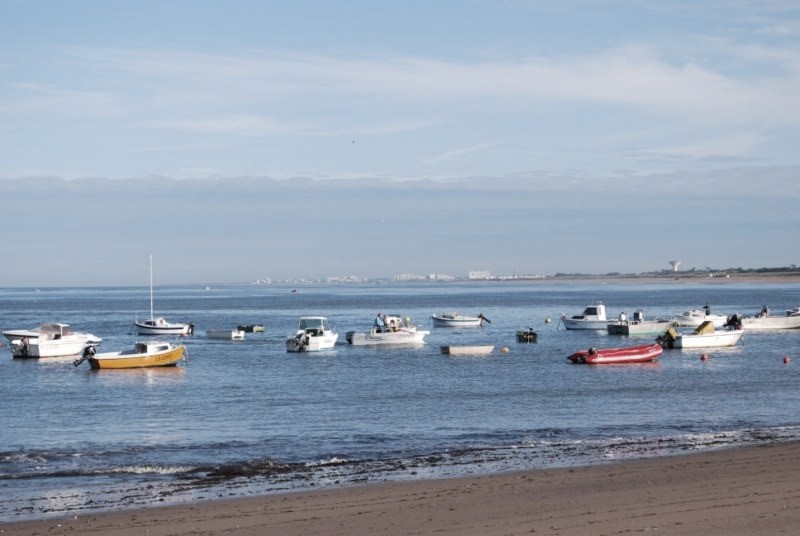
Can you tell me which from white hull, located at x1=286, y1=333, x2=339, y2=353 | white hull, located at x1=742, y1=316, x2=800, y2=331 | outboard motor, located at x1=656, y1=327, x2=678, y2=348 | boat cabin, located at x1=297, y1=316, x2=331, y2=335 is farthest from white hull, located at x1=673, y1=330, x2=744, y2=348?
boat cabin, located at x1=297, y1=316, x2=331, y2=335

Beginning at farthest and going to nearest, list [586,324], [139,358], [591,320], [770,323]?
[586,324] < [591,320] < [770,323] < [139,358]

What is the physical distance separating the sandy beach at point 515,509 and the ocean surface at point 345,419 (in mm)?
1456

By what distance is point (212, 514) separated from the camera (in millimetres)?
16938

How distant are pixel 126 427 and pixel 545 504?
17.7 m

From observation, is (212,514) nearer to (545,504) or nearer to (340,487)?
(340,487)

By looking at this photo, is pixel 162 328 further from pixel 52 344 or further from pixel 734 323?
pixel 734 323

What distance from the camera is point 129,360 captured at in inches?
2063

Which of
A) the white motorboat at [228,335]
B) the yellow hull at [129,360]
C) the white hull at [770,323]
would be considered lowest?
the white motorboat at [228,335]

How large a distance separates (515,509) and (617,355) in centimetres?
3685

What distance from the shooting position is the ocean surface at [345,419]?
2169 cm

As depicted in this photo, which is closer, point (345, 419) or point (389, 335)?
point (345, 419)

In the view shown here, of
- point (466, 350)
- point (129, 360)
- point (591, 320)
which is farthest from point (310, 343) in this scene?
point (591, 320)

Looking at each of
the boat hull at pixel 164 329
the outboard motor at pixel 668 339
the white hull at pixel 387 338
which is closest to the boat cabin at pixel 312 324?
the white hull at pixel 387 338

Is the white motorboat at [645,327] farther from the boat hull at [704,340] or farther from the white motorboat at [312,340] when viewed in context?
the white motorboat at [312,340]
